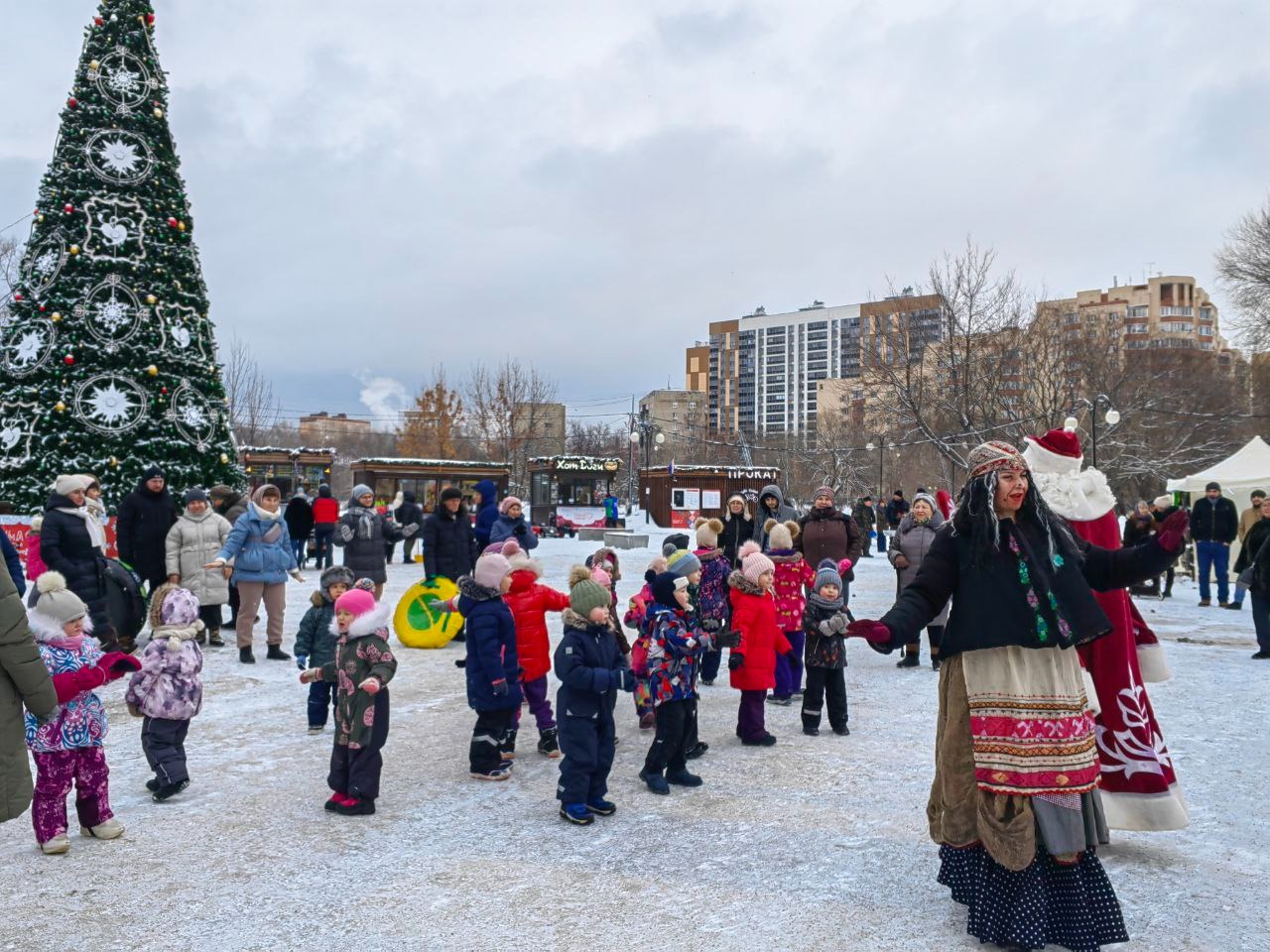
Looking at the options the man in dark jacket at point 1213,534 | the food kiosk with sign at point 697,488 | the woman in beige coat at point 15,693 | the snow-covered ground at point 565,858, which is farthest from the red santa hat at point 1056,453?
the food kiosk with sign at point 697,488

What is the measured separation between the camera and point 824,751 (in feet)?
20.7

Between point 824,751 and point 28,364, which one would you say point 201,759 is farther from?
point 28,364

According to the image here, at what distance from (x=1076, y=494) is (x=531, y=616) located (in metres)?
3.71

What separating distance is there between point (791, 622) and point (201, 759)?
185 inches

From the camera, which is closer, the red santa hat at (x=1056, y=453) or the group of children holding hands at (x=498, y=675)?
the red santa hat at (x=1056, y=453)

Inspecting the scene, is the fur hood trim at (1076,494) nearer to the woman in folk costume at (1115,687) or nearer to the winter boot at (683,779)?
the woman in folk costume at (1115,687)

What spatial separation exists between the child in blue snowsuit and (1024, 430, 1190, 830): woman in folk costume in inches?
93.3

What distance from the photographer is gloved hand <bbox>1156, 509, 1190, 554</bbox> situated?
325 centimetres

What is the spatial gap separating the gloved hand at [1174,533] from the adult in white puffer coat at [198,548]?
8.57m

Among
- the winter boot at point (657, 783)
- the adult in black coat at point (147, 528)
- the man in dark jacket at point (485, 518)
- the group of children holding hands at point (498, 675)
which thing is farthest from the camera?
the man in dark jacket at point (485, 518)

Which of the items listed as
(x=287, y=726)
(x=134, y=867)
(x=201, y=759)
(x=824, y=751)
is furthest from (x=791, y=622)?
(x=134, y=867)

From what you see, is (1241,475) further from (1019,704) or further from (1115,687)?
(1019,704)

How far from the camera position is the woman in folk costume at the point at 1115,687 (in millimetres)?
4059

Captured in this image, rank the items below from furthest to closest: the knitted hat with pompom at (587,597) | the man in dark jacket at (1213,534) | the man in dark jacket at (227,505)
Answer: the man in dark jacket at (1213,534) → the man in dark jacket at (227,505) → the knitted hat with pompom at (587,597)
